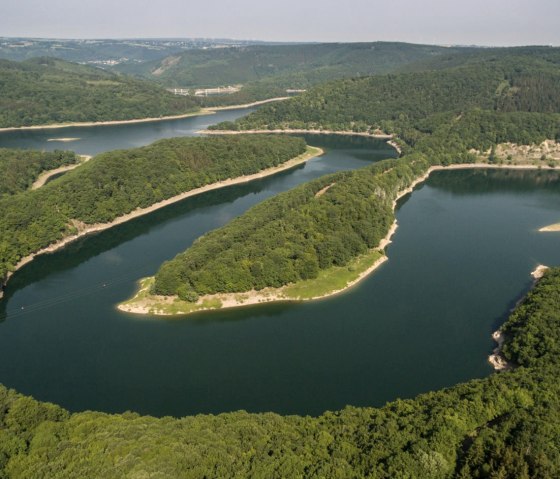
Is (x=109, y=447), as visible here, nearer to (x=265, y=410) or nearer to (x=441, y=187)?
(x=265, y=410)

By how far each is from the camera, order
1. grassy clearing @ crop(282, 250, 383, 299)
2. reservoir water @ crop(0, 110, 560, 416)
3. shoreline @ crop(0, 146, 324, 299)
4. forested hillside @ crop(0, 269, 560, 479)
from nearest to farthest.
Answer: forested hillside @ crop(0, 269, 560, 479)
reservoir water @ crop(0, 110, 560, 416)
grassy clearing @ crop(282, 250, 383, 299)
shoreline @ crop(0, 146, 324, 299)

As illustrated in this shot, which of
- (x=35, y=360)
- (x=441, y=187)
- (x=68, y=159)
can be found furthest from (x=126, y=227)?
(x=441, y=187)

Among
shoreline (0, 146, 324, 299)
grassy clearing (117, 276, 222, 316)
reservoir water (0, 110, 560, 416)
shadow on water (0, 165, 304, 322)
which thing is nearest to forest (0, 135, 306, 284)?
shoreline (0, 146, 324, 299)

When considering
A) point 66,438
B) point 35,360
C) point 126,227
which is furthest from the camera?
point 126,227

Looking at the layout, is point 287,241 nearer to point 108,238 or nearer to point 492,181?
point 108,238

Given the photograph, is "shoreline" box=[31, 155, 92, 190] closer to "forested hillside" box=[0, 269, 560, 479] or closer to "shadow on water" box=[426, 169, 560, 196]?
"forested hillside" box=[0, 269, 560, 479]

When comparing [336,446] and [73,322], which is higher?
[336,446]

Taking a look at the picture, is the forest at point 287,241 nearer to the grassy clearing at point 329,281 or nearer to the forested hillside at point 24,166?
the grassy clearing at point 329,281

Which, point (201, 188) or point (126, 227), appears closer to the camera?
point (126, 227)

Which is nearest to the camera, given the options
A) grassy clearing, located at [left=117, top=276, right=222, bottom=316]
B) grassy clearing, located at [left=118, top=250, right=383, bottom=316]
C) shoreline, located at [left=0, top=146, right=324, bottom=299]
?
grassy clearing, located at [left=117, top=276, right=222, bottom=316]
